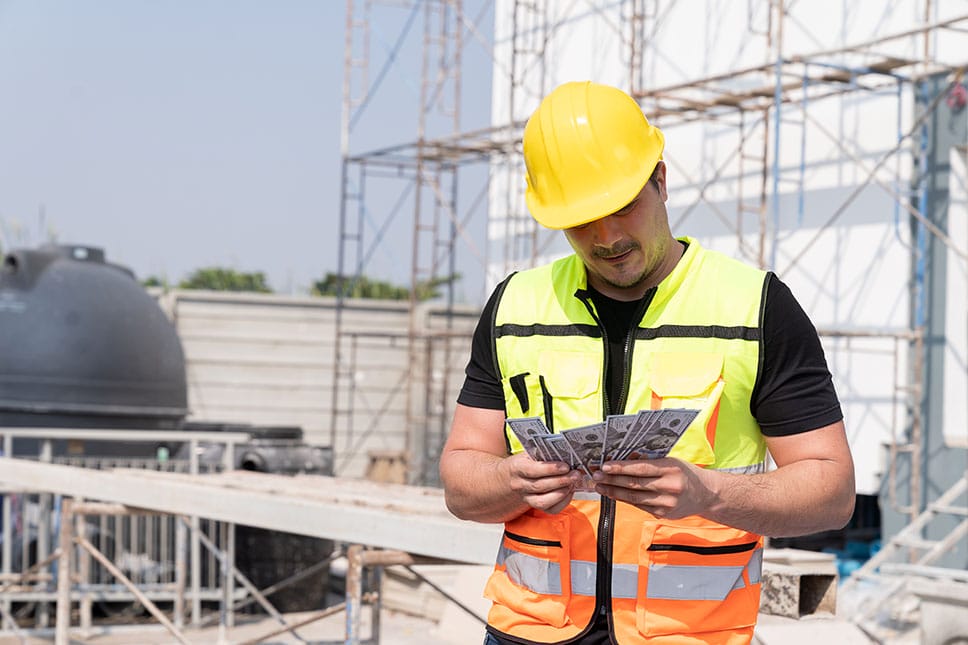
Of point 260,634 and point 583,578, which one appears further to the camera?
point 260,634

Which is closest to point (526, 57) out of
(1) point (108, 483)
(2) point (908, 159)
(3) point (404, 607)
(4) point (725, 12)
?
(4) point (725, 12)

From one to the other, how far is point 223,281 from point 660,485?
28978 millimetres

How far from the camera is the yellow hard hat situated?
2211 millimetres

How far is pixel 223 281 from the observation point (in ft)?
99.0

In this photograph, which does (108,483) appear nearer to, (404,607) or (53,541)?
(53,541)

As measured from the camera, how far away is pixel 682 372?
2.15 m

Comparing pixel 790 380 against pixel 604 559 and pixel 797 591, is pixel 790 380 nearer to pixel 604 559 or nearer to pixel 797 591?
pixel 604 559

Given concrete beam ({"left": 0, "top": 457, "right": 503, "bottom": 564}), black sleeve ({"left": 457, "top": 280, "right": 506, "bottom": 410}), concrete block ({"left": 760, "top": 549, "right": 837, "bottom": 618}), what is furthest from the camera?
concrete beam ({"left": 0, "top": 457, "right": 503, "bottom": 564})

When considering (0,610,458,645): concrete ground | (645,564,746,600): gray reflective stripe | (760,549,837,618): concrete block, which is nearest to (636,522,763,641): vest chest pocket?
(645,564,746,600): gray reflective stripe

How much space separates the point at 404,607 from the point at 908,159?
5.88 meters

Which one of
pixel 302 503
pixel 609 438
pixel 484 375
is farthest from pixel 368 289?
pixel 609 438

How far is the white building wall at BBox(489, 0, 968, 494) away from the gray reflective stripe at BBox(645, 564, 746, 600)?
8904 mm

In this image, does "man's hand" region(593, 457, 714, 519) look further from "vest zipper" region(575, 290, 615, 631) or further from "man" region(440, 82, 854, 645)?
"vest zipper" region(575, 290, 615, 631)

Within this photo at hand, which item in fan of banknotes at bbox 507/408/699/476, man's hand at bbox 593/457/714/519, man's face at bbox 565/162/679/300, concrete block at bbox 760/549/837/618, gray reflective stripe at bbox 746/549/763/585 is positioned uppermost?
man's face at bbox 565/162/679/300
